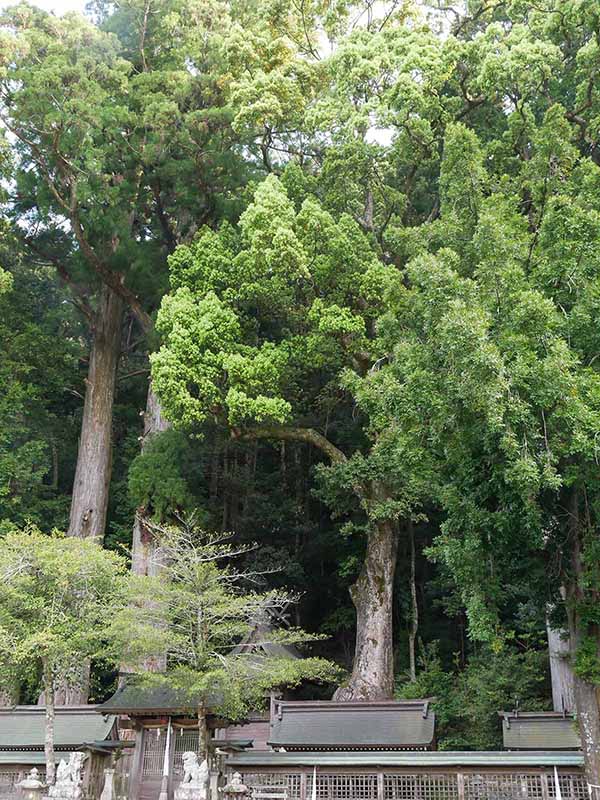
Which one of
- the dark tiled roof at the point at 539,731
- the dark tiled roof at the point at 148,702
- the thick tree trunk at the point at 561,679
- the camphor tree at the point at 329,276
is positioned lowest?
the dark tiled roof at the point at 539,731

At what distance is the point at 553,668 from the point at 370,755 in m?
5.16

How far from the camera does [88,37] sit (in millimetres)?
16547

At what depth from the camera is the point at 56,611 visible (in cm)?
1041

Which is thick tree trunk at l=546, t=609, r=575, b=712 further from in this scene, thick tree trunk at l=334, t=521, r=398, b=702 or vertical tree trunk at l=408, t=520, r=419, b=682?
vertical tree trunk at l=408, t=520, r=419, b=682

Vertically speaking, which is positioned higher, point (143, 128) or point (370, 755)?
point (143, 128)

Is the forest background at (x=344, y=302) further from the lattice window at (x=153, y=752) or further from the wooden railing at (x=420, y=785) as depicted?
the lattice window at (x=153, y=752)

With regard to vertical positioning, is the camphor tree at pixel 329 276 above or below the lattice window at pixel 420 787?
above

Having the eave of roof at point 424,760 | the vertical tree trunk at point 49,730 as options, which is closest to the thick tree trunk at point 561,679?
the eave of roof at point 424,760

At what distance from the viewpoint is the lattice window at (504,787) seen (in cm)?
907

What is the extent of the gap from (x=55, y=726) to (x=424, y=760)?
658 centimetres

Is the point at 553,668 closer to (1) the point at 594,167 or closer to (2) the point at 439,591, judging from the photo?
(2) the point at 439,591

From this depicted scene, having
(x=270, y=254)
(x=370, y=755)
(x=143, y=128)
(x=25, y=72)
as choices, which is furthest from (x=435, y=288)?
(x=25, y=72)

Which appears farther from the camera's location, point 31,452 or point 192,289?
point 31,452

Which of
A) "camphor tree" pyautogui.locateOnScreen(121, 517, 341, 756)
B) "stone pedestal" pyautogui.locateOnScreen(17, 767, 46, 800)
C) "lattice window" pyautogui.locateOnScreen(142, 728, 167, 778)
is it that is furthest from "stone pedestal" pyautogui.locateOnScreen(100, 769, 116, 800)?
"camphor tree" pyautogui.locateOnScreen(121, 517, 341, 756)
